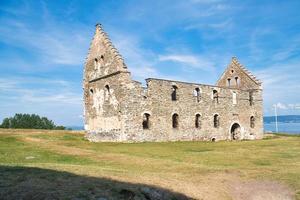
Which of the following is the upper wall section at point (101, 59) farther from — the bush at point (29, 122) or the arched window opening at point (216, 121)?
the bush at point (29, 122)

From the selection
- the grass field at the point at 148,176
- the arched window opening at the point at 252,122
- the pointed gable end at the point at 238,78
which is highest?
the pointed gable end at the point at 238,78

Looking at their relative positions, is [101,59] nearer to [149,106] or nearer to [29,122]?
[149,106]

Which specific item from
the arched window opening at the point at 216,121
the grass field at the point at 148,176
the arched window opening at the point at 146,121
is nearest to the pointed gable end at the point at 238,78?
the arched window opening at the point at 216,121

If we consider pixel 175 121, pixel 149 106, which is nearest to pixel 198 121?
pixel 175 121

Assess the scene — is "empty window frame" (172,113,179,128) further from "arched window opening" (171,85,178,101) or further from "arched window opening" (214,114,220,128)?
"arched window opening" (214,114,220,128)

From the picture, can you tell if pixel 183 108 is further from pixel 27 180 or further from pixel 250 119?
pixel 27 180

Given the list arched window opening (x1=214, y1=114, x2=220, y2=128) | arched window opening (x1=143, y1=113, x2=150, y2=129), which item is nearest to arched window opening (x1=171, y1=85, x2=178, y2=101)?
arched window opening (x1=143, y1=113, x2=150, y2=129)

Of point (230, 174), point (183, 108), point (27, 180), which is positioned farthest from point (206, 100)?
point (27, 180)

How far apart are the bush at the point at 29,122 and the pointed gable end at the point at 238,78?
3238 centimetres

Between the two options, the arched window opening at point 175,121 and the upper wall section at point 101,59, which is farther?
the arched window opening at point 175,121

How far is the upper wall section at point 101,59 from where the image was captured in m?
29.8

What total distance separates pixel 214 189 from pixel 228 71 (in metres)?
33.7

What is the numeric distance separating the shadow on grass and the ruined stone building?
56.8ft

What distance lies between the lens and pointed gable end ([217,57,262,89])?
1651 inches
